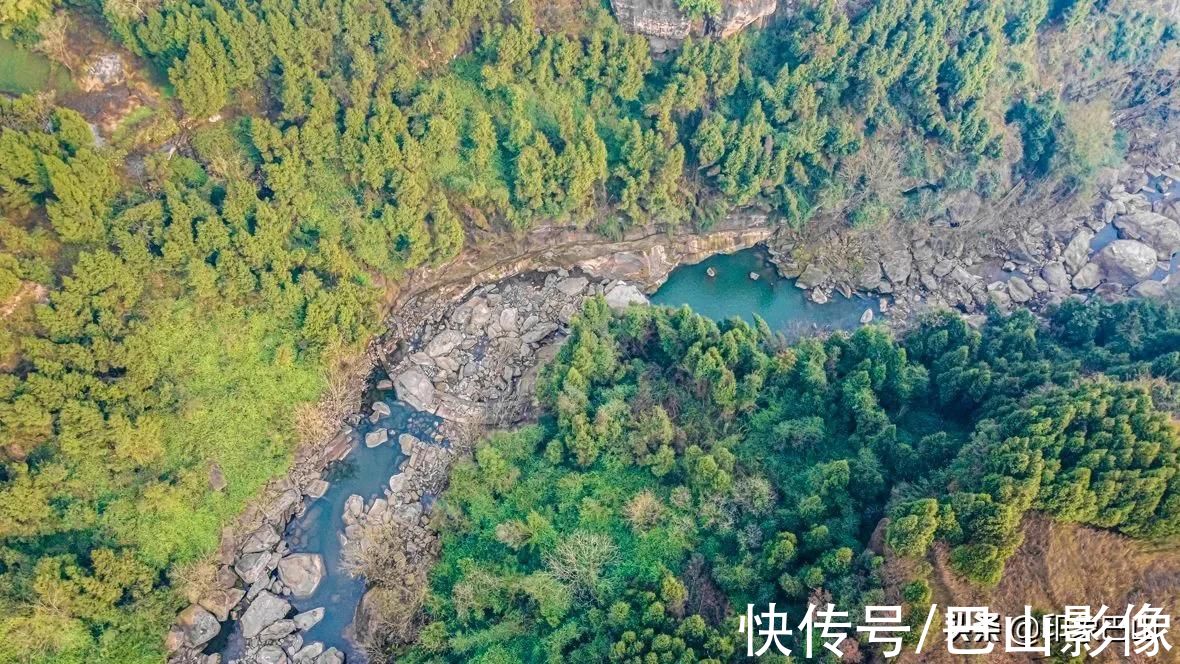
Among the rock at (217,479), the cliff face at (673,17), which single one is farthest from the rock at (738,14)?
the rock at (217,479)

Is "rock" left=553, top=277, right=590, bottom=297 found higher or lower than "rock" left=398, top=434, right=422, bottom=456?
higher

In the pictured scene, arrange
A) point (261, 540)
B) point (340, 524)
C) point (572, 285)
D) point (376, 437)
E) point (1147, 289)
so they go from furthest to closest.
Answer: point (572, 285) → point (1147, 289) → point (376, 437) → point (340, 524) → point (261, 540)

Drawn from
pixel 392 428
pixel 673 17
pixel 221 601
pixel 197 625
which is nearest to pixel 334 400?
pixel 392 428

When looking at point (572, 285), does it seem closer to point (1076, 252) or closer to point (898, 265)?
point (898, 265)

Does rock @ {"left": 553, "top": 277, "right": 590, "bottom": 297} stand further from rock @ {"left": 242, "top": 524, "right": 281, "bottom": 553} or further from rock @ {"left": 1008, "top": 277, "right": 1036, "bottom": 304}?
rock @ {"left": 1008, "top": 277, "right": 1036, "bottom": 304}

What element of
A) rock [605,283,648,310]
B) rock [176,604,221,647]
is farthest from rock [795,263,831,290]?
rock [176,604,221,647]

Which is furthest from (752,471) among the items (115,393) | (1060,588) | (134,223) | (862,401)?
(134,223)
